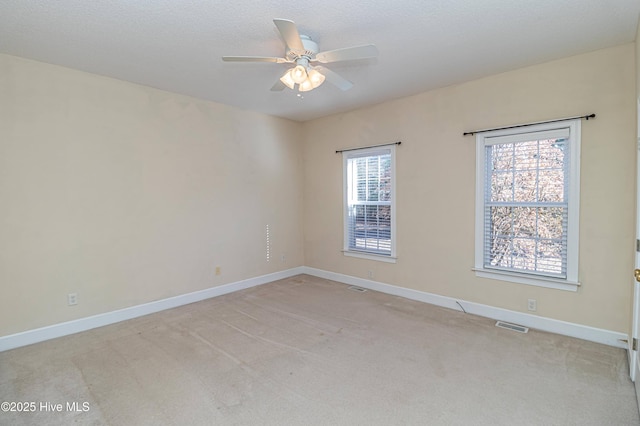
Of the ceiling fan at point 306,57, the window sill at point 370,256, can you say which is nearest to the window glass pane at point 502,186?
the window sill at point 370,256

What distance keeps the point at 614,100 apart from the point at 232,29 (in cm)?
336

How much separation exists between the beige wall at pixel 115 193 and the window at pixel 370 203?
4.43 feet

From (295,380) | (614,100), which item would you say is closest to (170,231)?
(295,380)

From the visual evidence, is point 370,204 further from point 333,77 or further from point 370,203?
point 333,77

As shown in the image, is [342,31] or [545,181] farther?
[545,181]

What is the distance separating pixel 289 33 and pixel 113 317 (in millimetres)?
3449

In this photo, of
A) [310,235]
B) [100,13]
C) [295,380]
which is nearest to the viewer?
[100,13]

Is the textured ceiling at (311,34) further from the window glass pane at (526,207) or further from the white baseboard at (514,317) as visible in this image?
the white baseboard at (514,317)

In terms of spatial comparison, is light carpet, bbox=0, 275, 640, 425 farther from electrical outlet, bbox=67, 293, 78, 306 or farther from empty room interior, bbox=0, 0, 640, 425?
electrical outlet, bbox=67, 293, 78, 306

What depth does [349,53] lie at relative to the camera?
7.43 ft

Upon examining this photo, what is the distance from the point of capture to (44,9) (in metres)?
2.18

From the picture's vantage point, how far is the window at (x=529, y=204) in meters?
3.04

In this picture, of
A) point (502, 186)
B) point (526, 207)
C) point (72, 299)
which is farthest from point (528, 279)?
point (72, 299)

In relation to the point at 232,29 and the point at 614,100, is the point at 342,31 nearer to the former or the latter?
the point at 232,29
